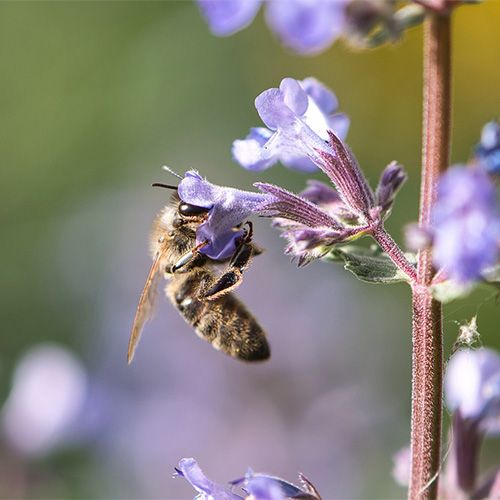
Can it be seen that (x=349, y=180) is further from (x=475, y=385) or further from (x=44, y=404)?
(x=44, y=404)

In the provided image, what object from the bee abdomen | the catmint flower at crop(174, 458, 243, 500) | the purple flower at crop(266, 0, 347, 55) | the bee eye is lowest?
the catmint flower at crop(174, 458, 243, 500)

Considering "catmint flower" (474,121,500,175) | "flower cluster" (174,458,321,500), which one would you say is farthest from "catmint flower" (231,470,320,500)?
"catmint flower" (474,121,500,175)

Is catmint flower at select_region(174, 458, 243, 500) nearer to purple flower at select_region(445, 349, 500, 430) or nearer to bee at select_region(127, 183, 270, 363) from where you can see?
bee at select_region(127, 183, 270, 363)

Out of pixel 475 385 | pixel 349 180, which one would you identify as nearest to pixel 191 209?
pixel 349 180

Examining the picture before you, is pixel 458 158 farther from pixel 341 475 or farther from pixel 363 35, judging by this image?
pixel 363 35

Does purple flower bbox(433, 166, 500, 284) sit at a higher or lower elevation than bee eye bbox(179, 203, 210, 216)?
lower

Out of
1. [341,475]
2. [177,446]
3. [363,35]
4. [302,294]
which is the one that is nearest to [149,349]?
[177,446]

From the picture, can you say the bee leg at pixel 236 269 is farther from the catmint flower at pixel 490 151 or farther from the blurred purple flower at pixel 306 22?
the blurred purple flower at pixel 306 22
